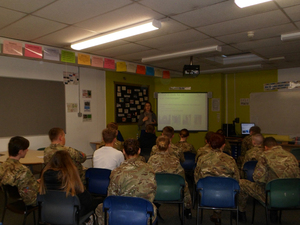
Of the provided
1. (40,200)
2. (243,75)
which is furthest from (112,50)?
(243,75)

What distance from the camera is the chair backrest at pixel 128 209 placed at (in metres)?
2.01

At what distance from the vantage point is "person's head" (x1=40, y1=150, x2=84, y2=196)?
215cm

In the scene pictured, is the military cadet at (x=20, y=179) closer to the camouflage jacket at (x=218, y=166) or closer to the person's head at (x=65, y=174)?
the person's head at (x=65, y=174)

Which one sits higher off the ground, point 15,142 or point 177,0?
point 177,0

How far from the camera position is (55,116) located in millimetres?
5406

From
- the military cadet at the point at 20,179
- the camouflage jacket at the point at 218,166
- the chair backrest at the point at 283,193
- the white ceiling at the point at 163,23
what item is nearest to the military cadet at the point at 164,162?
the camouflage jacket at the point at 218,166

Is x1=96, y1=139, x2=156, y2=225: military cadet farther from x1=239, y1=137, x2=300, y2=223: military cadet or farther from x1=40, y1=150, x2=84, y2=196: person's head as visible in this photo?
x1=239, y1=137, x2=300, y2=223: military cadet

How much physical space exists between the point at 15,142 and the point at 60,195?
0.98 meters

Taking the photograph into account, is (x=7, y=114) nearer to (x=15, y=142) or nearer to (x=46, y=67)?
(x=46, y=67)

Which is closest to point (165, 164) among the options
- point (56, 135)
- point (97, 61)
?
point (56, 135)

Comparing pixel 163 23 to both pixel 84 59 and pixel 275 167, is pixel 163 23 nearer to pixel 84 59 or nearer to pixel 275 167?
pixel 84 59

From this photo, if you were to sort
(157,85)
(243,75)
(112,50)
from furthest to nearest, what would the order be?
(157,85)
(243,75)
(112,50)

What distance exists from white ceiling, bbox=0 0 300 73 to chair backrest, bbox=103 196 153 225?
212 cm

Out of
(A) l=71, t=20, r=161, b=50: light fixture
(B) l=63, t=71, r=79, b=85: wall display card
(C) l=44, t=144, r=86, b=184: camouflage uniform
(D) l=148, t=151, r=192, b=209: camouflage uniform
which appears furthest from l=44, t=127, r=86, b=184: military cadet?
(B) l=63, t=71, r=79, b=85: wall display card
